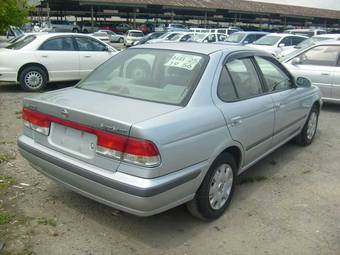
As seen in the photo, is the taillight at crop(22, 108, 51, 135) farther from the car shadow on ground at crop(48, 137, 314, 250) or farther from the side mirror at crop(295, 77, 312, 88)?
the side mirror at crop(295, 77, 312, 88)

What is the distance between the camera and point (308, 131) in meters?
5.79

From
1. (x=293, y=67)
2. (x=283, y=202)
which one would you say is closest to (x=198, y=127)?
(x=283, y=202)

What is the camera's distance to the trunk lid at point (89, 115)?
2.89 metres

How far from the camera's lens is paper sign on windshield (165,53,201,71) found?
3605mm

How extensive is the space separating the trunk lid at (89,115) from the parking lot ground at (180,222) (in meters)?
0.68

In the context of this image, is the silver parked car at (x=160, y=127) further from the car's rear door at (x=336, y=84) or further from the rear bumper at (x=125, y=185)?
the car's rear door at (x=336, y=84)

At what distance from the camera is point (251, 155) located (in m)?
4.03

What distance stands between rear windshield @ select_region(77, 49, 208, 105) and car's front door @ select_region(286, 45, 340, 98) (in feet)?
17.7

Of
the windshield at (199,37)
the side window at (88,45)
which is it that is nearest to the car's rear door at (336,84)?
the side window at (88,45)

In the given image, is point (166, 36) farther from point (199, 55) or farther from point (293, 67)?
point (199, 55)

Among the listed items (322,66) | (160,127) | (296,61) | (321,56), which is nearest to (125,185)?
(160,127)

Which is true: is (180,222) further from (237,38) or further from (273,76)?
(237,38)

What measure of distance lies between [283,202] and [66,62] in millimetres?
7007

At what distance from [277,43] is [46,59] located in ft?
35.5
